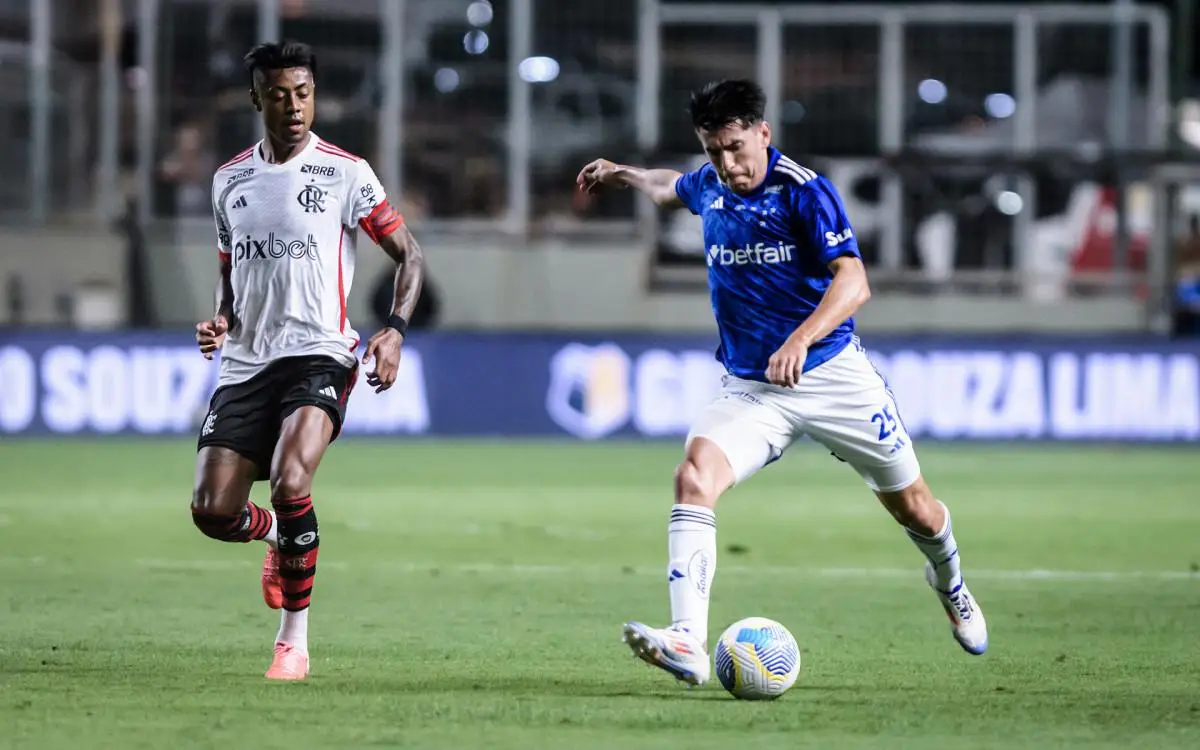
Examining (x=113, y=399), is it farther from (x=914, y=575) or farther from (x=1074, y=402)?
(x=914, y=575)

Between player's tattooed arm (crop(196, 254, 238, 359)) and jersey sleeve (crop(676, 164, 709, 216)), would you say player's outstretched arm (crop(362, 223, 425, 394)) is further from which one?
jersey sleeve (crop(676, 164, 709, 216))

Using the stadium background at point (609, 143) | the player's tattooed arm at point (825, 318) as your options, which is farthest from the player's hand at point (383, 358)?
the stadium background at point (609, 143)

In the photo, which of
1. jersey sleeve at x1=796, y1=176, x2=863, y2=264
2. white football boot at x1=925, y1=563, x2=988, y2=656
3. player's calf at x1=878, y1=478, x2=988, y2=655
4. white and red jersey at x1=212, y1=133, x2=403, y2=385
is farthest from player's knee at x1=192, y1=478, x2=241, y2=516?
white football boot at x1=925, y1=563, x2=988, y2=656

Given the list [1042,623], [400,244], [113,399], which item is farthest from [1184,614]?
[113,399]

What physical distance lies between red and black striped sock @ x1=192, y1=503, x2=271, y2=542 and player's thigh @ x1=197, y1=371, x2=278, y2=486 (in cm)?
14

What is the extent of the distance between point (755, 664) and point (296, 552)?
5.55ft

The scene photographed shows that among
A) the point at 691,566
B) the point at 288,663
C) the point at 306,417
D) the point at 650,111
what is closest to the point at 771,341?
the point at 691,566

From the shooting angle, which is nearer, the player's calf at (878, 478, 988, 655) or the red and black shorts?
the red and black shorts

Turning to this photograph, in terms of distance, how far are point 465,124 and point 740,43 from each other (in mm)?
3434

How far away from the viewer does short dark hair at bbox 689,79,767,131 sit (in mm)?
6941

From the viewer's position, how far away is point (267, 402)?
24.5 ft

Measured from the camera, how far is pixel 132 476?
1653cm

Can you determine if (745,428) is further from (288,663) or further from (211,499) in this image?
(211,499)

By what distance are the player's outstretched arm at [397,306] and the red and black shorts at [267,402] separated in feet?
0.55
